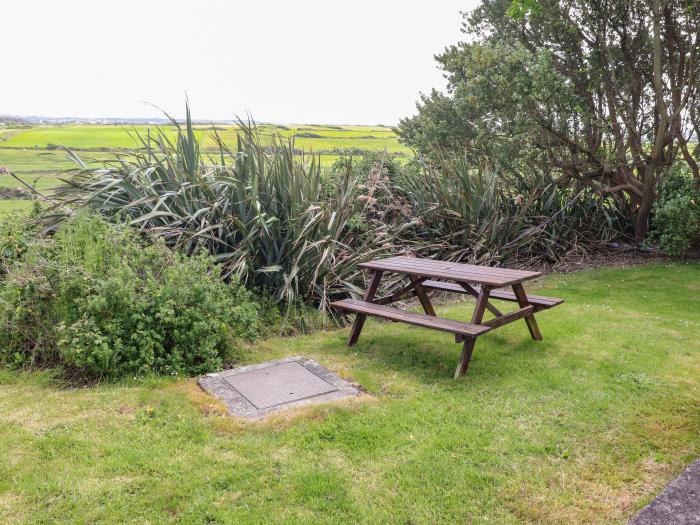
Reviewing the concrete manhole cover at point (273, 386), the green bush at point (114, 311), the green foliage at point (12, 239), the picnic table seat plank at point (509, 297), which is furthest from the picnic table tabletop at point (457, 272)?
the green foliage at point (12, 239)

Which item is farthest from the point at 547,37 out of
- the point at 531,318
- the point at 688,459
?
the point at 688,459

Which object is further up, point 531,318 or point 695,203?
point 695,203

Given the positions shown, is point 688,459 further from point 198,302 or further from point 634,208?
point 634,208

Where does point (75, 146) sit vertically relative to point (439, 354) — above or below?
above

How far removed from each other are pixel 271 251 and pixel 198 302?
5.53ft

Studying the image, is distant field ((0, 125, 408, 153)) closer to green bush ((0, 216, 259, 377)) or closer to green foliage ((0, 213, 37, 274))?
green foliage ((0, 213, 37, 274))

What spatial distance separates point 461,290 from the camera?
18.9 ft

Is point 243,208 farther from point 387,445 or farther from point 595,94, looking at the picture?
point 595,94

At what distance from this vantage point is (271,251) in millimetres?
6348

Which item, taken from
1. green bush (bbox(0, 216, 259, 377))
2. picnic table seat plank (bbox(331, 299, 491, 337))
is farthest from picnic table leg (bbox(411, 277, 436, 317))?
green bush (bbox(0, 216, 259, 377))

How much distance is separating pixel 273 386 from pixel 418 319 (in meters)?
1.34

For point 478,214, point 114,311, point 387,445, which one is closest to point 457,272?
point 387,445

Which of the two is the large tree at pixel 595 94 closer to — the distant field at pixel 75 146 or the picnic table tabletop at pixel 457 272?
the distant field at pixel 75 146

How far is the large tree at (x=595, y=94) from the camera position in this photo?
915 centimetres
